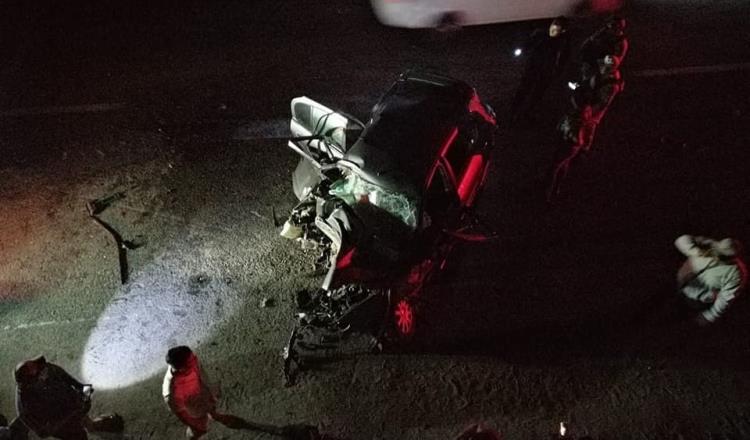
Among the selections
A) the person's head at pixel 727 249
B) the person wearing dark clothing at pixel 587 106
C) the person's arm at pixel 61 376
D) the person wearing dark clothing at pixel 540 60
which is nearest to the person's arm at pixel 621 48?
the person wearing dark clothing at pixel 587 106

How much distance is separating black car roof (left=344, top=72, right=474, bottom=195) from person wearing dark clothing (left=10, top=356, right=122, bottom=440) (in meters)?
3.15

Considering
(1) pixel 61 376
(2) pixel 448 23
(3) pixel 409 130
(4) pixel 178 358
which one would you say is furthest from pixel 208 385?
(2) pixel 448 23

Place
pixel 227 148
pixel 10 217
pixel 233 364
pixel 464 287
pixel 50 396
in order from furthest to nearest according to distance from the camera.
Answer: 1. pixel 227 148
2. pixel 10 217
3. pixel 464 287
4. pixel 233 364
5. pixel 50 396

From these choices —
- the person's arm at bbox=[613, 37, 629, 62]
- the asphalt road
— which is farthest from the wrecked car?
the person's arm at bbox=[613, 37, 629, 62]

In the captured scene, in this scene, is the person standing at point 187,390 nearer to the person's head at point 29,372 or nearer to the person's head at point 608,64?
the person's head at point 29,372

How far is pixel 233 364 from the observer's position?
5918mm

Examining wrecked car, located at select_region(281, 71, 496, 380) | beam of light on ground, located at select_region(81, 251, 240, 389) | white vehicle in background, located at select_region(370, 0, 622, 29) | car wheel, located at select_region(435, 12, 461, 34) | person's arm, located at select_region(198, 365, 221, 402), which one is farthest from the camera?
car wheel, located at select_region(435, 12, 461, 34)

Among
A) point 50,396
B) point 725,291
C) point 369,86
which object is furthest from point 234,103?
point 725,291

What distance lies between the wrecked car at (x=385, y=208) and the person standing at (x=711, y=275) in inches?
79.6

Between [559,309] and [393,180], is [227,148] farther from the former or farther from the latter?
[559,309]

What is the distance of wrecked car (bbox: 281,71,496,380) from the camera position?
213 inches

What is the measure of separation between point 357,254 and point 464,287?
65.2 inches

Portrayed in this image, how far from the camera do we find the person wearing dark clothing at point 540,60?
6.91 meters

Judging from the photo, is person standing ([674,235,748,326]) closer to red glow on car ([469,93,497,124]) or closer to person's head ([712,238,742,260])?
person's head ([712,238,742,260])
